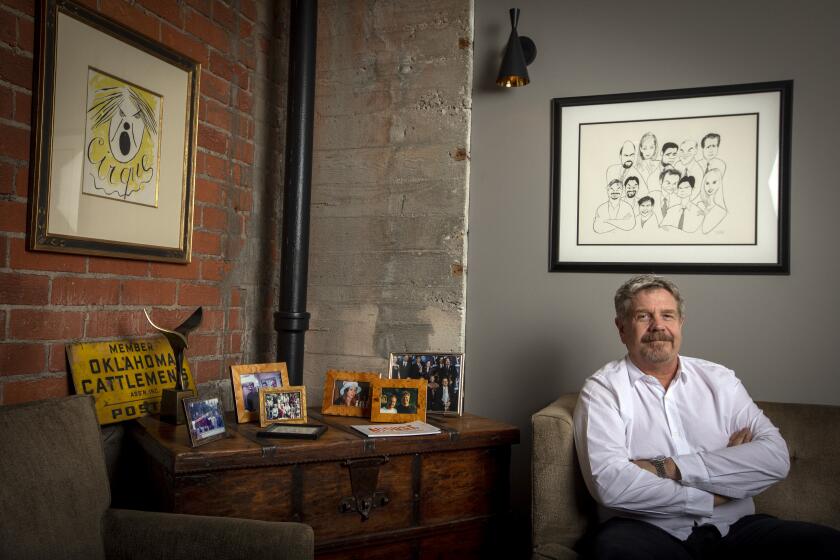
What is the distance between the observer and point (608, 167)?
2.62 m

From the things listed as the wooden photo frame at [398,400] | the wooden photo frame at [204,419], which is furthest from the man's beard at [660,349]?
the wooden photo frame at [204,419]

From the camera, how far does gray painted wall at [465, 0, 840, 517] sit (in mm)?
2383

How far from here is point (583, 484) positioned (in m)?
2.12

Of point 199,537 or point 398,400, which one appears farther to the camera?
point 398,400

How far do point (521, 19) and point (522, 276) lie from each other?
108 cm

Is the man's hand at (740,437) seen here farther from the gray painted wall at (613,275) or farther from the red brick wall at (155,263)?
the red brick wall at (155,263)

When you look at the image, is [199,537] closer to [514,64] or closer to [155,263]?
[155,263]

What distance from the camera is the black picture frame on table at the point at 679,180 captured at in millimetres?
2428

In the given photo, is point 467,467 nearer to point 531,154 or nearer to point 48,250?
point 531,154

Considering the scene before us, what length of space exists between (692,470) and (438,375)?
0.94 m

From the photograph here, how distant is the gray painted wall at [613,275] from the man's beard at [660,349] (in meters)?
0.41

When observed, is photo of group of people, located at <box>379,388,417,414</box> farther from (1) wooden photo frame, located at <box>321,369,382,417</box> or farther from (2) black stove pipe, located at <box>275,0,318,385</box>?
(2) black stove pipe, located at <box>275,0,318,385</box>

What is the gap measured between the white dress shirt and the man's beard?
0.24ft

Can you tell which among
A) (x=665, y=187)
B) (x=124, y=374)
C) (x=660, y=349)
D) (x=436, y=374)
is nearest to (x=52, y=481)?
(x=124, y=374)
